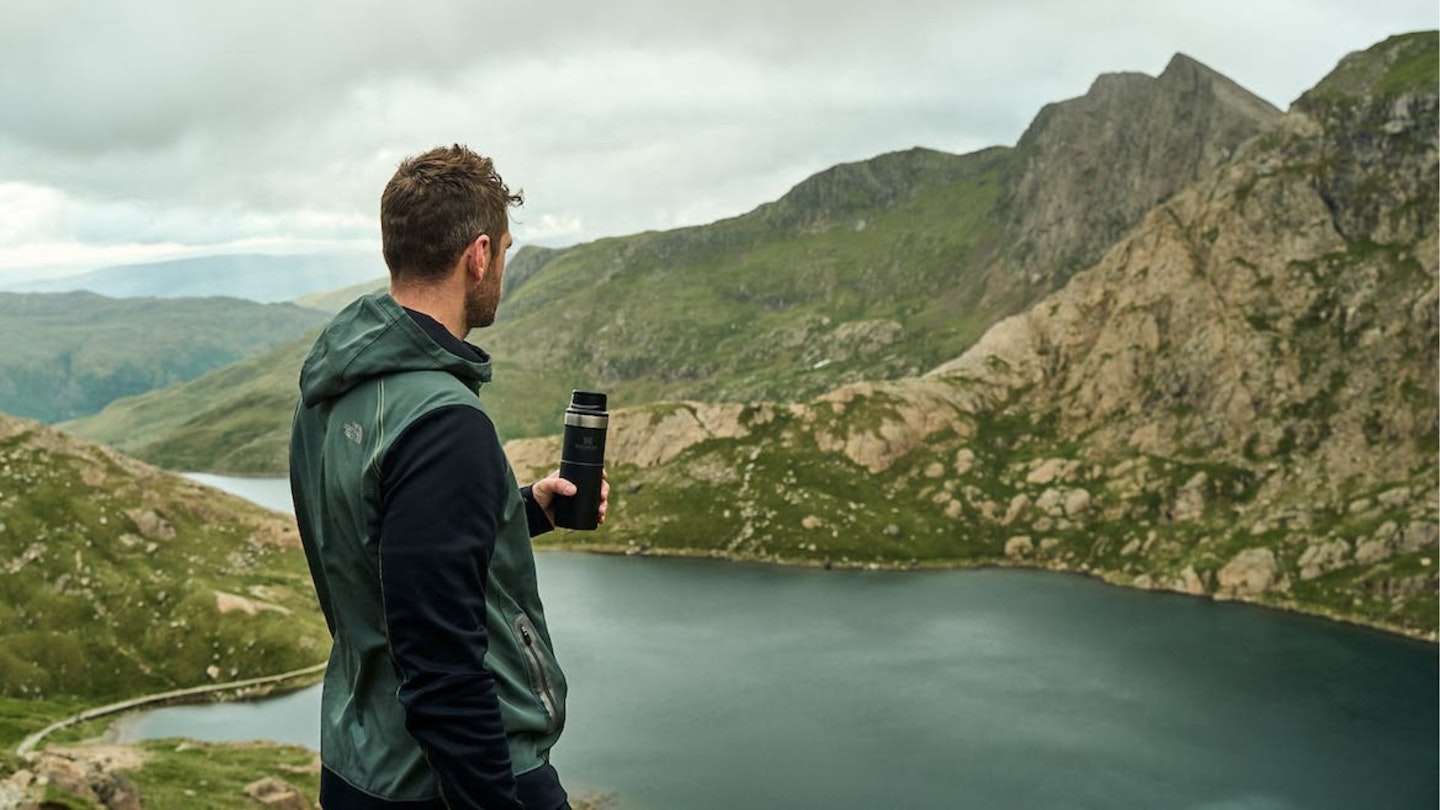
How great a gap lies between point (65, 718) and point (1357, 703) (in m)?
136

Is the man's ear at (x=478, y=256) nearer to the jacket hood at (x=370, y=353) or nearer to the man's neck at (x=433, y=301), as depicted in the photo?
the man's neck at (x=433, y=301)

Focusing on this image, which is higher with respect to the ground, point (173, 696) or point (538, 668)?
point (538, 668)

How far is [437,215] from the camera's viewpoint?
5633 millimetres

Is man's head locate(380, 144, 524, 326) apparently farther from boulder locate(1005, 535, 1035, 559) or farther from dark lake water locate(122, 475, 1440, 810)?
boulder locate(1005, 535, 1035, 559)

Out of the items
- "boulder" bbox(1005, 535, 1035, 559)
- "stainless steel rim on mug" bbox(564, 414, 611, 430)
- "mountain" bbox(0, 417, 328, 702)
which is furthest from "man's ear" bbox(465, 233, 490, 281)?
"boulder" bbox(1005, 535, 1035, 559)

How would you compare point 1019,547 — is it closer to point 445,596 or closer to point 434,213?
point 434,213

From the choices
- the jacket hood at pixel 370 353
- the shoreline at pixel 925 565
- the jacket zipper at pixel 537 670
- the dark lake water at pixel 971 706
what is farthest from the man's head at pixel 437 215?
the shoreline at pixel 925 565

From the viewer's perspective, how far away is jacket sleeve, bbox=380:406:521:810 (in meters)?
4.75

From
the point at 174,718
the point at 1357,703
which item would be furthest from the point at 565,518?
the point at 1357,703

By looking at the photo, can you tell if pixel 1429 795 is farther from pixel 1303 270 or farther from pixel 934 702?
pixel 1303 270

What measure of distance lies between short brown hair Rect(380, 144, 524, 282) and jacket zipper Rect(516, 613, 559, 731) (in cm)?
209

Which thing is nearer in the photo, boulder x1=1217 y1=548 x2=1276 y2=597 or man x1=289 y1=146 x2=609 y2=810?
man x1=289 y1=146 x2=609 y2=810

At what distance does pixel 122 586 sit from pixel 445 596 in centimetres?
13893

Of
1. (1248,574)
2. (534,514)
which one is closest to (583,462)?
(534,514)
